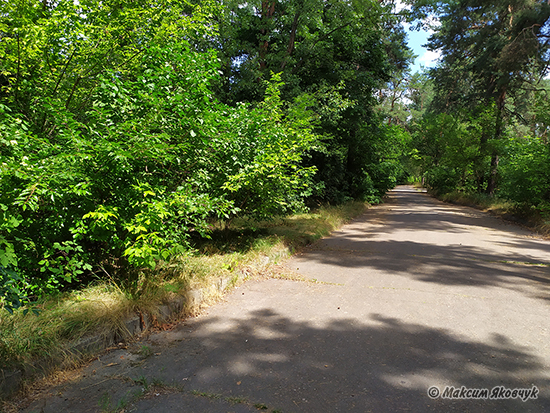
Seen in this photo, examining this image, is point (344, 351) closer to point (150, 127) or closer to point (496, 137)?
point (150, 127)

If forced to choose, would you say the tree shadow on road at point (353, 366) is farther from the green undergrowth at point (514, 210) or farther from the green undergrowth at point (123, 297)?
the green undergrowth at point (514, 210)

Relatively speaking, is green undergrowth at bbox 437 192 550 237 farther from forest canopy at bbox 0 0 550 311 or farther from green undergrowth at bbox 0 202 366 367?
green undergrowth at bbox 0 202 366 367

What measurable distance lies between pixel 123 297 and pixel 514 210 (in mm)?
17452

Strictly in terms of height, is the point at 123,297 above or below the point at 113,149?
below

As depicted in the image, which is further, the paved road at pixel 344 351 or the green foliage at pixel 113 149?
the green foliage at pixel 113 149

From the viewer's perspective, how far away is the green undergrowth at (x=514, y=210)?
1266 cm

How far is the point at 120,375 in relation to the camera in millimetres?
3018

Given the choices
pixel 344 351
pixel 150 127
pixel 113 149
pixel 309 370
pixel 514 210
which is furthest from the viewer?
pixel 514 210

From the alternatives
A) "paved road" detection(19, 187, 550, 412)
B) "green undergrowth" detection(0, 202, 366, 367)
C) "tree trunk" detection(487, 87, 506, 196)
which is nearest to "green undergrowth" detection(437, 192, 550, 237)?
"tree trunk" detection(487, 87, 506, 196)

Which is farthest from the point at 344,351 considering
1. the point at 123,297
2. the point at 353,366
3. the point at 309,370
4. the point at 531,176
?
the point at 531,176

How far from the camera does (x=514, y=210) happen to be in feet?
51.8

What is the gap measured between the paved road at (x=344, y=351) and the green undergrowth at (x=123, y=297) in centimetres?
34

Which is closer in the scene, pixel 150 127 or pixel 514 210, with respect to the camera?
pixel 150 127

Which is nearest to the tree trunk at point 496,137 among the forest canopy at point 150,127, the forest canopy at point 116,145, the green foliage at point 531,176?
the forest canopy at point 150,127
